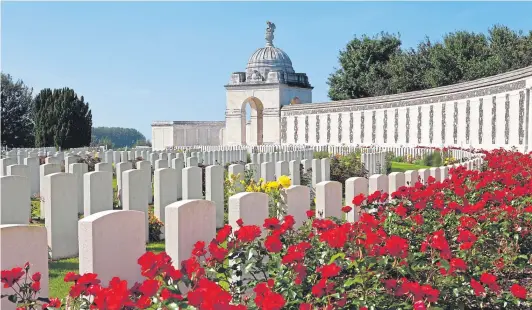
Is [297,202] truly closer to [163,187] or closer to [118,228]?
[118,228]

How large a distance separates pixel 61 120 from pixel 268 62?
20.4 metres

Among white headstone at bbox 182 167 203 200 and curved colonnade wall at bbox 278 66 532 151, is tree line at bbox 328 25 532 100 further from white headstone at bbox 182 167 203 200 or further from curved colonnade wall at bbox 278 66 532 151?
white headstone at bbox 182 167 203 200

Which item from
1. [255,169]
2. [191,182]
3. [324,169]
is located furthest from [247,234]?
[324,169]

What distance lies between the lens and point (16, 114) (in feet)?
158

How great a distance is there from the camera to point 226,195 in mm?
11141

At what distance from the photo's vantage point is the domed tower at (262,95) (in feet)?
159

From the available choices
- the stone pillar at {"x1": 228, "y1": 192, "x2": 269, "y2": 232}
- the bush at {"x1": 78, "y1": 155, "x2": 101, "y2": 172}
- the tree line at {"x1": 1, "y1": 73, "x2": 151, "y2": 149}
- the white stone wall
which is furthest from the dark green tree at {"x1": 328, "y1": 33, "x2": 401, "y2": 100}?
the stone pillar at {"x1": 228, "y1": 192, "x2": 269, "y2": 232}

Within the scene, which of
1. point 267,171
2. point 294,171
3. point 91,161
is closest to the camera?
point 267,171

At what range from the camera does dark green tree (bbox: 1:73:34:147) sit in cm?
4628

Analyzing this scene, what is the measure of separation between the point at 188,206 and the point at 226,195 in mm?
6984

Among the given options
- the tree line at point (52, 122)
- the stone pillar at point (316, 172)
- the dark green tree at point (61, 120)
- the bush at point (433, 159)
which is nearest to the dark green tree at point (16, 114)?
the tree line at point (52, 122)

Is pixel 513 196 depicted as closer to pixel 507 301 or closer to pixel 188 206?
pixel 507 301

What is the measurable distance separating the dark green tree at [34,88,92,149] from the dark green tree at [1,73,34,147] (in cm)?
504

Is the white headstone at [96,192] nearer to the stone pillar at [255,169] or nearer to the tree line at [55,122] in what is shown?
the stone pillar at [255,169]
